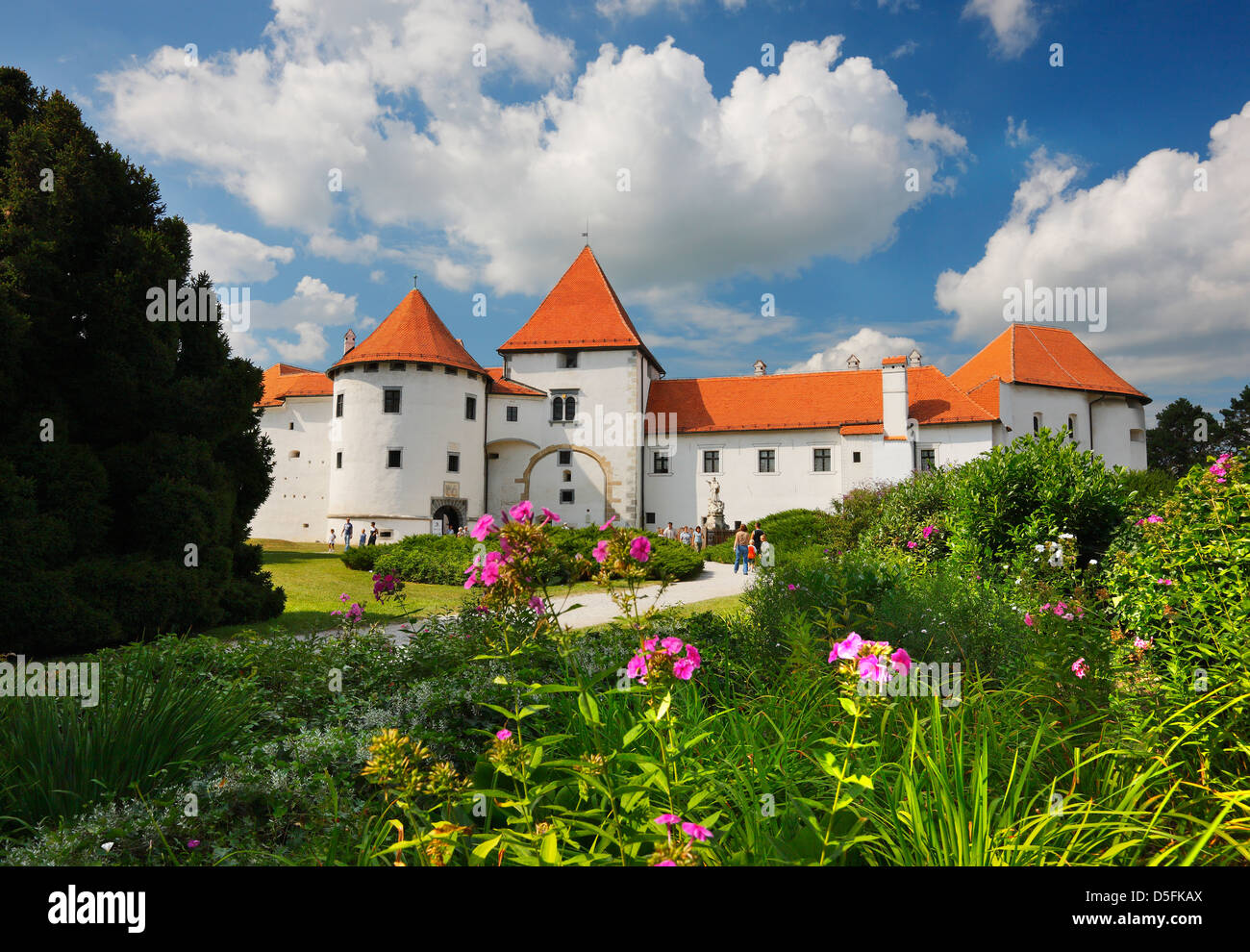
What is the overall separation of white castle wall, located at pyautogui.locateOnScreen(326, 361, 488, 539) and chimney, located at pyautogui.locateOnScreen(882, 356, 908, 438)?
21.3 m

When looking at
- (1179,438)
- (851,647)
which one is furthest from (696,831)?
(1179,438)

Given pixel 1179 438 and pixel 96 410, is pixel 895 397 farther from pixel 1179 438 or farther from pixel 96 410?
pixel 1179 438

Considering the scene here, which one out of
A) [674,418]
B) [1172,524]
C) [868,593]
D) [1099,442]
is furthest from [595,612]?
[1099,442]

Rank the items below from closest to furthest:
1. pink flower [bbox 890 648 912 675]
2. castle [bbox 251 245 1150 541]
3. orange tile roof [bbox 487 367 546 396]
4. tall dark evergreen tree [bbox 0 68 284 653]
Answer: pink flower [bbox 890 648 912 675], tall dark evergreen tree [bbox 0 68 284 653], castle [bbox 251 245 1150 541], orange tile roof [bbox 487 367 546 396]

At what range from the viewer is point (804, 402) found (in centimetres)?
3556

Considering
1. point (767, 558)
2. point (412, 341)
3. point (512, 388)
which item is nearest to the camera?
point (767, 558)

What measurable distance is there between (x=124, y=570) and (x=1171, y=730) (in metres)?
10.6

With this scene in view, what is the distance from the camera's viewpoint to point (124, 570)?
8711 millimetres

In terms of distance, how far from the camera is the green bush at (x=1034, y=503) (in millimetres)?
8375

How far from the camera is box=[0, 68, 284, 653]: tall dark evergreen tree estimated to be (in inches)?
321

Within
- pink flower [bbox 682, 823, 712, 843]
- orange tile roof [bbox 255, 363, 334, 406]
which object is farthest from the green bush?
orange tile roof [bbox 255, 363, 334, 406]

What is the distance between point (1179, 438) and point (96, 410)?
74224 millimetres

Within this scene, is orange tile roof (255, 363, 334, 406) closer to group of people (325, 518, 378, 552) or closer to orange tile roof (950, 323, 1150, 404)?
group of people (325, 518, 378, 552)
